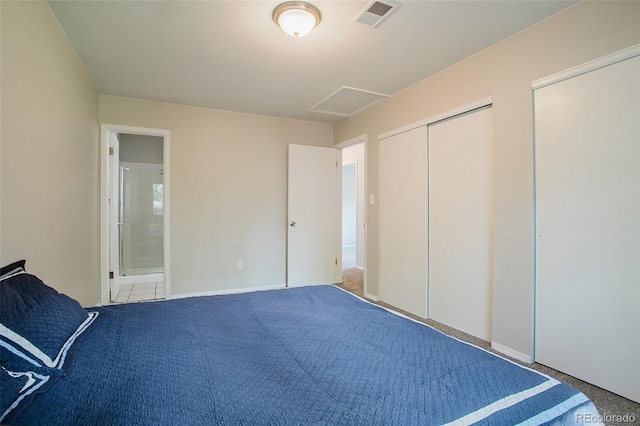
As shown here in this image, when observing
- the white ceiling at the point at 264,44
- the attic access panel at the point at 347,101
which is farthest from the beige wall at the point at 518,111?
the attic access panel at the point at 347,101

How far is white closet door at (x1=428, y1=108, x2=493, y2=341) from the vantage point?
2568 millimetres

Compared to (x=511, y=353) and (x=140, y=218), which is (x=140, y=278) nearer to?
(x=140, y=218)

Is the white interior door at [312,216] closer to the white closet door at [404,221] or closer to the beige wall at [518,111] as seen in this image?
the white closet door at [404,221]

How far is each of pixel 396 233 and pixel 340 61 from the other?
1886 millimetres

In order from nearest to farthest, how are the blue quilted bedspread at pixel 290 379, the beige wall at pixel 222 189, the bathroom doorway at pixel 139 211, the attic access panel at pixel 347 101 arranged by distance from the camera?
the blue quilted bedspread at pixel 290 379
the attic access panel at pixel 347 101
the beige wall at pixel 222 189
the bathroom doorway at pixel 139 211

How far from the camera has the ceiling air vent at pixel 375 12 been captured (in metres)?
1.89

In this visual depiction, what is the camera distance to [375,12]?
1970 millimetres

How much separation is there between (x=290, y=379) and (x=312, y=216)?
3.39 meters

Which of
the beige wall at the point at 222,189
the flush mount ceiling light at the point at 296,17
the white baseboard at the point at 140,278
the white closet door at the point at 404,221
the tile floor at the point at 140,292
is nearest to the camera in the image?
the flush mount ceiling light at the point at 296,17

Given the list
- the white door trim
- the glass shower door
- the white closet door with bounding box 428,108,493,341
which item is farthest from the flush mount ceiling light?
the glass shower door

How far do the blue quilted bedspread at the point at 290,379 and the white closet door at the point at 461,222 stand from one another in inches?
56.6

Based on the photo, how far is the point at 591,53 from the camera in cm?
188

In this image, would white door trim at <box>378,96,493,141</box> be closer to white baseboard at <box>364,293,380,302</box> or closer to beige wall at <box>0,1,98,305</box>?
white baseboard at <box>364,293,380,302</box>

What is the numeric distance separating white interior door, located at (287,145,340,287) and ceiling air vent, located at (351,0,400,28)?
2.32 m
